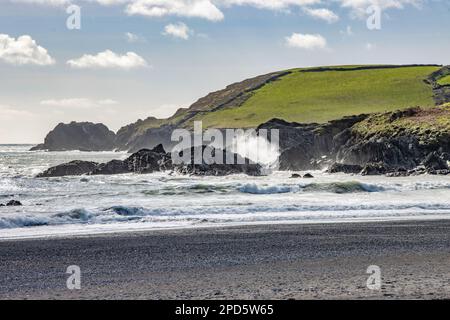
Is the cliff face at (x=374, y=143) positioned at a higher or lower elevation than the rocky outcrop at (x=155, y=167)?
higher

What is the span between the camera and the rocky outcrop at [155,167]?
64.4m

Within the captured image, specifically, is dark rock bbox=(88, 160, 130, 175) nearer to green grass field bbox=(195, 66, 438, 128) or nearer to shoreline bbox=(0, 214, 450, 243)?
shoreline bbox=(0, 214, 450, 243)

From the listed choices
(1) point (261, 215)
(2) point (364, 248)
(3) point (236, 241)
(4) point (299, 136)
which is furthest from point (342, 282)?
(4) point (299, 136)

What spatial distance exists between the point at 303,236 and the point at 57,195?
23.6 m

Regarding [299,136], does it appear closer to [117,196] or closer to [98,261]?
[117,196]

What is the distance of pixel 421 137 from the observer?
215 feet

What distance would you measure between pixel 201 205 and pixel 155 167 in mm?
36468

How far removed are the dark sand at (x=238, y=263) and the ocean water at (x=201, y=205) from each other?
3.57 meters

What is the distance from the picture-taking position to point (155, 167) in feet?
227

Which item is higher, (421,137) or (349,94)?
(349,94)

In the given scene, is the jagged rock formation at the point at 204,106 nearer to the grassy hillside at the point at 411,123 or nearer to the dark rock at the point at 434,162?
the grassy hillside at the point at 411,123

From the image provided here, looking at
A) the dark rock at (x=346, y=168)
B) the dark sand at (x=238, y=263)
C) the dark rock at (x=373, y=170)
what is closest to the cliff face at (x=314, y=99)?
the dark rock at (x=346, y=168)

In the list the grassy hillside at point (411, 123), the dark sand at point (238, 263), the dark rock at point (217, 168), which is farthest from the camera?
the grassy hillside at point (411, 123)

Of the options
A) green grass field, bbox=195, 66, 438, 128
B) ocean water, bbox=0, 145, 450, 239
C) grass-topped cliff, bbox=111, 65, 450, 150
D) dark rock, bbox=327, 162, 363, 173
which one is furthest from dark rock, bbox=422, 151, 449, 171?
green grass field, bbox=195, 66, 438, 128
